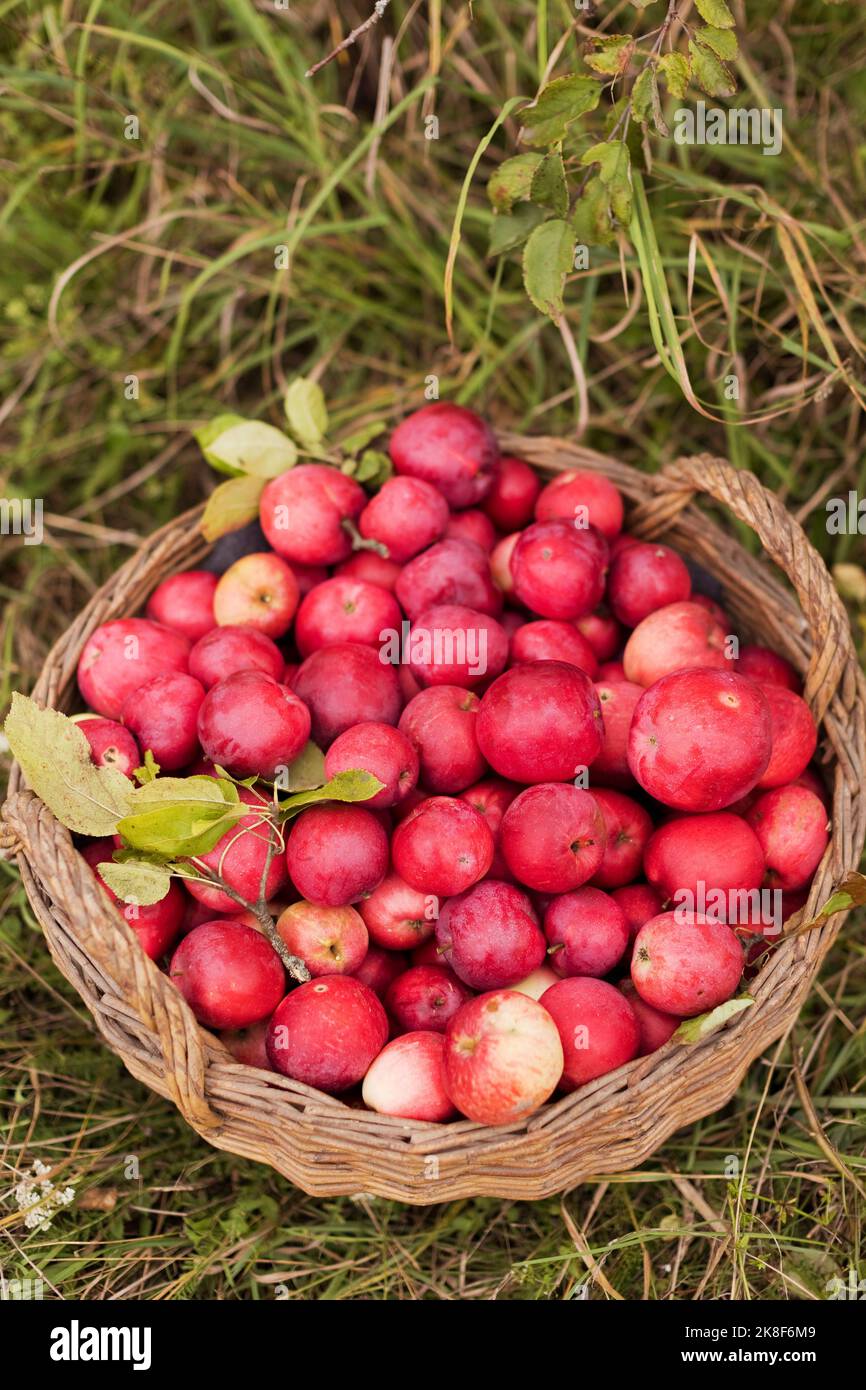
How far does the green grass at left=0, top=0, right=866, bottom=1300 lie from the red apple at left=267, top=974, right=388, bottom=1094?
649 mm

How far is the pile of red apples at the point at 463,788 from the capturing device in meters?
2.33

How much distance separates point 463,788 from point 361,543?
78 cm

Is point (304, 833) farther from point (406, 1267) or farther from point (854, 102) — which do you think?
point (854, 102)

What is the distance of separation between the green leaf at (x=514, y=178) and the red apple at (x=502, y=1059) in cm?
183

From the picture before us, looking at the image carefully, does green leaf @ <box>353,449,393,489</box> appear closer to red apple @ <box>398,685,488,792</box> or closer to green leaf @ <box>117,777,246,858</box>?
red apple @ <box>398,685,488,792</box>

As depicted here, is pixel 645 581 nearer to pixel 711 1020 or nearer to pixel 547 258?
pixel 547 258

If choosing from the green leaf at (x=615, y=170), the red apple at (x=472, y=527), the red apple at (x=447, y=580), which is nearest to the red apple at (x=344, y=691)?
the red apple at (x=447, y=580)

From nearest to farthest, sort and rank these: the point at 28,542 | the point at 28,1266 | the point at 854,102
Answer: the point at 28,1266, the point at 854,102, the point at 28,542

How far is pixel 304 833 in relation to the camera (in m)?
2.40

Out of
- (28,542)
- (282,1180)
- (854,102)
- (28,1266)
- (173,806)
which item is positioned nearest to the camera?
(173,806)

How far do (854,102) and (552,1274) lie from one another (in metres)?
3.69

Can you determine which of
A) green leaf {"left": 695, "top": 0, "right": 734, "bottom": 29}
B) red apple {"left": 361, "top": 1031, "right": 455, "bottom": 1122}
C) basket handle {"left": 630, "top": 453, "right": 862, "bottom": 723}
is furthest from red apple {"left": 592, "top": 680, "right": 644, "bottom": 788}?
green leaf {"left": 695, "top": 0, "right": 734, "bottom": 29}

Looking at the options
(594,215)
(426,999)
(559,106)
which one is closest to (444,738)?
(426,999)

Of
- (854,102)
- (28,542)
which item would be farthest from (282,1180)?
(854,102)
